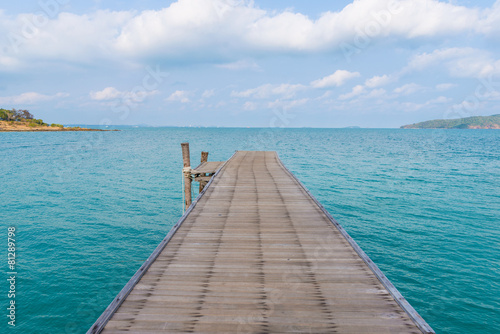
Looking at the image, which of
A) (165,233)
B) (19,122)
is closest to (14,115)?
(19,122)

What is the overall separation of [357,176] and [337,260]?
2688 centimetres

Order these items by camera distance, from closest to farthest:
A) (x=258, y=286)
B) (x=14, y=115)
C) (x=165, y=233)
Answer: (x=258, y=286) < (x=165, y=233) < (x=14, y=115)

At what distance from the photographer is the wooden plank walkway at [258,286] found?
14.0 feet

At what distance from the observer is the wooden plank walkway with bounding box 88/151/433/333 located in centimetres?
427

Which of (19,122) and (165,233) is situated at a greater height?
(19,122)

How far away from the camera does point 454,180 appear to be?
28516 millimetres

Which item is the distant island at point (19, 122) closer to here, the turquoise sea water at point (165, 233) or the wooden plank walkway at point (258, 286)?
the turquoise sea water at point (165, 233)

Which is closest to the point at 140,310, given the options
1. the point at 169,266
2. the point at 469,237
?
the point at 169,266

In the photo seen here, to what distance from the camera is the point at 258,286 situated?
5.29 m

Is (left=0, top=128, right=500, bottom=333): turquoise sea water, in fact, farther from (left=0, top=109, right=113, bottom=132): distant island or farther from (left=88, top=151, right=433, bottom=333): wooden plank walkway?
(left=0, top=109, right=113, bottom=132): distant island

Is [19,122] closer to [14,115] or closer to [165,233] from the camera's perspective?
[14,115]

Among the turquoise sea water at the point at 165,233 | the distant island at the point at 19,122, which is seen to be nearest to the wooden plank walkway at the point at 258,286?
the turquoise sea water at the point at 165,233

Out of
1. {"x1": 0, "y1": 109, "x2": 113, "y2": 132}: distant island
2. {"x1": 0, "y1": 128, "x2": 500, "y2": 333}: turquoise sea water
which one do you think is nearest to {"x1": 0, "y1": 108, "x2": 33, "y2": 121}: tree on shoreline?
{"x1": 0, "y1": 109, "x2": 113, "y2": 132}: distant island

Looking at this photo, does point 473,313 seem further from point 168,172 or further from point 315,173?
point 168,172
